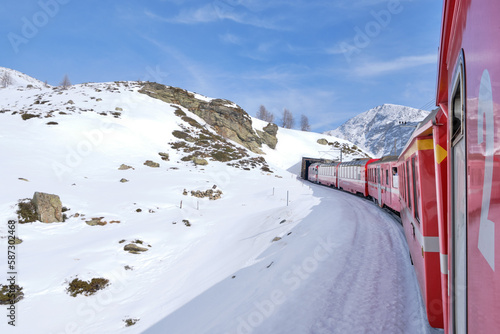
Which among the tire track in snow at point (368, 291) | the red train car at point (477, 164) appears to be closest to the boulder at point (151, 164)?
the tire track in snow at point (368, 291)

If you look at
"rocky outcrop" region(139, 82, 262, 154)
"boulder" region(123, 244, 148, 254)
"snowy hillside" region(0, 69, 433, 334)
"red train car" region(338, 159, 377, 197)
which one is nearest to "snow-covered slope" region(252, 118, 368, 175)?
"rocky outcrop" region(139, 82, 262, 154)

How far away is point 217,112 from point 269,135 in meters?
21.0

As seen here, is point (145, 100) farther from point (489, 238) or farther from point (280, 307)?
point (489, 238)

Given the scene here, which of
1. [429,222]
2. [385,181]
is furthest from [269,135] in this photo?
[429,222]

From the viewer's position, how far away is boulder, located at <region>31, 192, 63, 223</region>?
15266 mm

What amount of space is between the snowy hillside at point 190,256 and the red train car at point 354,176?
5184 millimetres

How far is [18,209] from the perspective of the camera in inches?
588

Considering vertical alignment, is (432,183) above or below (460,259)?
above

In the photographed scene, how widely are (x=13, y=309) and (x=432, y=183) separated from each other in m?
12.6

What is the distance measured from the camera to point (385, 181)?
1502cm

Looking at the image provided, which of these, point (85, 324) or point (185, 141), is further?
point (185, 141)

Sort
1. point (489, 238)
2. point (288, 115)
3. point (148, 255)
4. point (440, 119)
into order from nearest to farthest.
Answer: point (489, 238)
point (440, 119)
point (148, 255)
point (288, 115)

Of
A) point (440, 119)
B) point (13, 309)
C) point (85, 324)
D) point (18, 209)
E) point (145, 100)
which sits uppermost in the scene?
point (145, 100)

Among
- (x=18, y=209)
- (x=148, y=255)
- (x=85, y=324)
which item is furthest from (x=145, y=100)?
(x=85, y=324)
